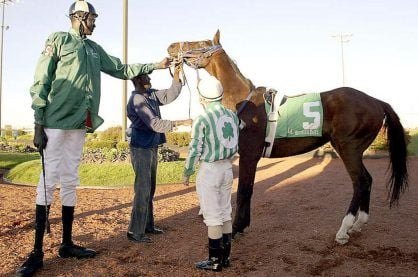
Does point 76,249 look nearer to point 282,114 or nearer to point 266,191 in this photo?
point 282,114

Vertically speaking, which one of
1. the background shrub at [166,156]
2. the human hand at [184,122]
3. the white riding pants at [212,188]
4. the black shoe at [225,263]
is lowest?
the black shoe at [225,263]

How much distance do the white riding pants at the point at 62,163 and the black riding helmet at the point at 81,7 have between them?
122 centimetres

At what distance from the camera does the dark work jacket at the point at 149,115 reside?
174 inches

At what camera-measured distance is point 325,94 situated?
5078mm

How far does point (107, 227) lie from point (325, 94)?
3458 mm

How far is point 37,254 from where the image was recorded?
372 cm

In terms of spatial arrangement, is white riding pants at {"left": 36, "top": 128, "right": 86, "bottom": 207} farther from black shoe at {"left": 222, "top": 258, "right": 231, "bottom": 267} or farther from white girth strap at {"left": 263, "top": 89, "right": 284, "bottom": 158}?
white girth strap at {"left": 263, "top": 89, "right": 284, "bottom": 158}

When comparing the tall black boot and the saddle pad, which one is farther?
the saddle pad

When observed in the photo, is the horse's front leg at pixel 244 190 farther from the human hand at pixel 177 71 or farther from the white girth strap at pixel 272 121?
the human hand at pixel 177 71

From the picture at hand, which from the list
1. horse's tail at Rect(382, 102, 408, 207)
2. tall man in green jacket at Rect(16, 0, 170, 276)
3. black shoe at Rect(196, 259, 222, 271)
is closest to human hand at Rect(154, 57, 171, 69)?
tall man in green jacket at Rect(16, 0, 170, 276)

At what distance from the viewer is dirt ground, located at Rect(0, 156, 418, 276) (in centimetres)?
375

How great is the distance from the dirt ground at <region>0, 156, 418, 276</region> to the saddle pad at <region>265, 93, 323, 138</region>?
4.17ft

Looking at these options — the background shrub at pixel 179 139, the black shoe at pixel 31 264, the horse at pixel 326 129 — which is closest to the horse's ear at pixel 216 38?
the horse at pixel 326 129

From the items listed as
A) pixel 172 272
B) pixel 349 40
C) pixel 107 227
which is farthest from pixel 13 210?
pixel 349 40
